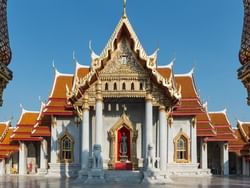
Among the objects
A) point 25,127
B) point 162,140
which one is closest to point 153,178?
point 162,140

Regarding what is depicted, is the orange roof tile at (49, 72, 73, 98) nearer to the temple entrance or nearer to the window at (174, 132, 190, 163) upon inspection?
the temple entrance

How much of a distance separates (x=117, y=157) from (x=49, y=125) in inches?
248

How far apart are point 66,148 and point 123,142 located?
3732mm

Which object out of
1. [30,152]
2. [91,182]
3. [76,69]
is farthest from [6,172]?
[91,182]

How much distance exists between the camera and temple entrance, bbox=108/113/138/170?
75.3 ft

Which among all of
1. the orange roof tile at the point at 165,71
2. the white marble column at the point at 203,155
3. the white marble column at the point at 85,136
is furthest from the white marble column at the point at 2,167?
the white marble column at the point at 203,155

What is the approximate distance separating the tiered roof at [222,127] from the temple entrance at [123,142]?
6.98m

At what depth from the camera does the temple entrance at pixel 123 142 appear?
23.0m

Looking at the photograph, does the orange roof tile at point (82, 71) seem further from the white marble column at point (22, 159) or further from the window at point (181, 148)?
the window at point (181, 148)

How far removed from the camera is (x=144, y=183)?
19.0 meters

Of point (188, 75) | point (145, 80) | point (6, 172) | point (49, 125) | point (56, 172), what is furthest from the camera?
point (6, 172)

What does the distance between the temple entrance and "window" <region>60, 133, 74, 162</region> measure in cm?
297

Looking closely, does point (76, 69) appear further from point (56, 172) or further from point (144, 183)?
point (144, 183)

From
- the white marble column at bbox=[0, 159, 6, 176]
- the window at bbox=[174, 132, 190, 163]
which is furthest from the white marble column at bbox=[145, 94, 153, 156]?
the white marble column at bbox=[0, 159, 6, 176]
